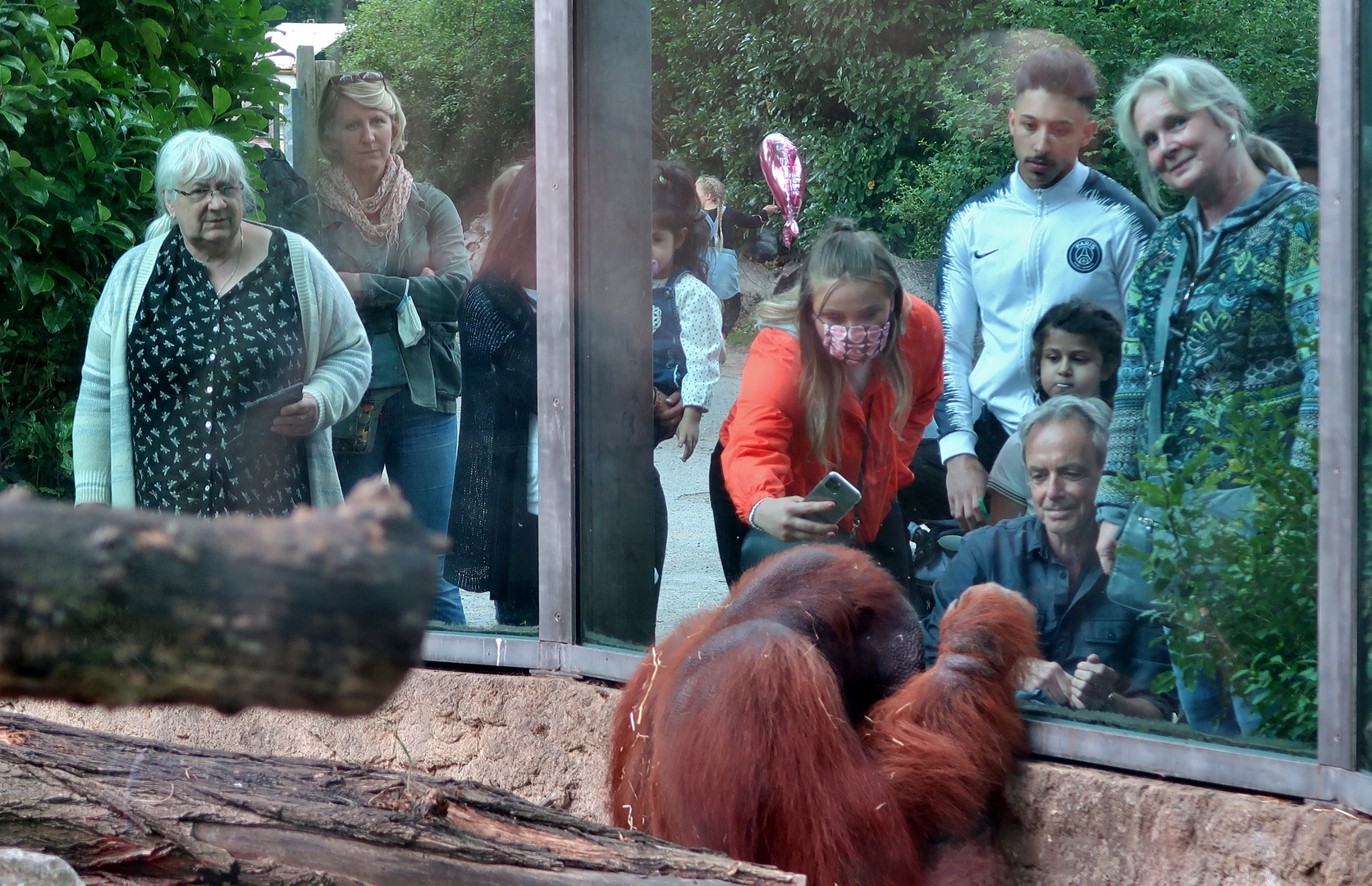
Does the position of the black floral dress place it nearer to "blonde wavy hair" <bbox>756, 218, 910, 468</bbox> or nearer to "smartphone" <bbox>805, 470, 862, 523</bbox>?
"blonde wavy hair" <bbox>756, 218, 910, 468</bbox>

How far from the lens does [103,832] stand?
180 centimetres

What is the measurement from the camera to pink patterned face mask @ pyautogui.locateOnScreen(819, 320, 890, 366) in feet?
9.88

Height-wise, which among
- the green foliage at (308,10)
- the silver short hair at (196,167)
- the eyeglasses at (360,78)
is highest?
the green foliage at (308,10)

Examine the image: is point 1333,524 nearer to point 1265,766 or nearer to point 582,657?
point 1265,766

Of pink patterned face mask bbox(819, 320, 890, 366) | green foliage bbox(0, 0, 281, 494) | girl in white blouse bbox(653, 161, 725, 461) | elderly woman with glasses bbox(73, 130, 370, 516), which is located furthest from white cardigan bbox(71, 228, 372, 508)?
pink patterned face mask bbox(819, 320, 890, 366)

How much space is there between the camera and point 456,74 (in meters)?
3.50

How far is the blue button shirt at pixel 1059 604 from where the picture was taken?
259 centimetres

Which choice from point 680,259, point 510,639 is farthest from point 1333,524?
point 510,639

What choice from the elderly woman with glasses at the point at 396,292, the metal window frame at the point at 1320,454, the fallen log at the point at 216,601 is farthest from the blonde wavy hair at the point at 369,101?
the fallen log at the point at 216,601

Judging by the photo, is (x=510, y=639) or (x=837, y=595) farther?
(x=510, y=639)

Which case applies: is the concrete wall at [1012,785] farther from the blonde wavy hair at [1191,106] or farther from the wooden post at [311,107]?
the wooden post at [311,107]

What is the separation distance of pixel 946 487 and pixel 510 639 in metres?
1.26

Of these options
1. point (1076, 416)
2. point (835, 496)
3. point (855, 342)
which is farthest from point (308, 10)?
point (1076, 416)

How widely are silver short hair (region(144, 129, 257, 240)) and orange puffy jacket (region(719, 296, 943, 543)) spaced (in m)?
1.63
